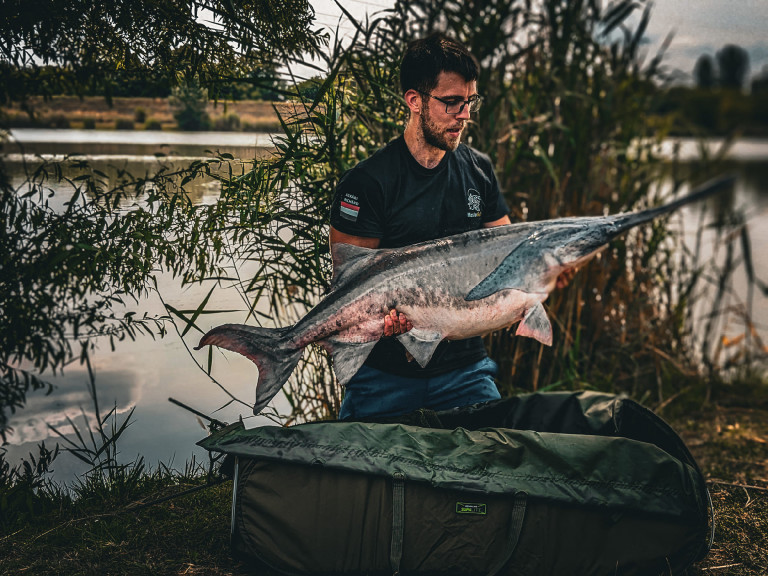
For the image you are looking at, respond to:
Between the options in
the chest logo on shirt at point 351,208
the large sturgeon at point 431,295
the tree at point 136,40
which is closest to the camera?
the large sturgeon at point 431,295

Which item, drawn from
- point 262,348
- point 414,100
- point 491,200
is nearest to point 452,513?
point 262,348

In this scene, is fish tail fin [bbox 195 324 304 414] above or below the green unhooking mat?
above

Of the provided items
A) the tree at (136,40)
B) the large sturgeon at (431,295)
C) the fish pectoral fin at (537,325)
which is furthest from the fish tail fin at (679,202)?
the tree at (136,40)

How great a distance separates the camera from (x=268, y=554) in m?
2.14

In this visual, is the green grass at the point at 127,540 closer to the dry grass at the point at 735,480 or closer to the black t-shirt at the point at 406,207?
the black t-shirt at the point at 406,207

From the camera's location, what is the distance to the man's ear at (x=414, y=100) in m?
2.59

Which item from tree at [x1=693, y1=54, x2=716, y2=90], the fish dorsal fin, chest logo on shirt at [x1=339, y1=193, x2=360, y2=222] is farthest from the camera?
chest logo on shirt at [x1=339, y1=193, x2=360, y2=222]

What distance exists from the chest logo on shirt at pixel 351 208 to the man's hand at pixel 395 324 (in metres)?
0.44

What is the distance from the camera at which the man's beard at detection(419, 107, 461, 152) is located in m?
2.54

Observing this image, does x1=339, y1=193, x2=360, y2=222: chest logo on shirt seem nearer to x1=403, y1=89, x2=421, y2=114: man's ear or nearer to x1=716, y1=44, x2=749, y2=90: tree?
x1=403, y1=89, x2=421, y2=114: man's ear

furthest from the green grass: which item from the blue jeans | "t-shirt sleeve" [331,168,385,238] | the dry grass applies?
the dry grass

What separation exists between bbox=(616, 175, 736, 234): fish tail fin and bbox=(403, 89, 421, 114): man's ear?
37.0 inches

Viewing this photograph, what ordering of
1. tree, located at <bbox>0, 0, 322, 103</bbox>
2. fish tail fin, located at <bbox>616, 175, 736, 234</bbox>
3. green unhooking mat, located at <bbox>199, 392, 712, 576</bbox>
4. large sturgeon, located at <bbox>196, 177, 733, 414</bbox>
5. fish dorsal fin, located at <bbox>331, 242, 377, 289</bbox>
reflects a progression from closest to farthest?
fish tail fin, located at <bbox>616, 175, 736, 234</bbox>
green unhooking mat, located at <bbox>199, 392, 712, 576</bbox>
large sturgeon, located at <bbox>196, 177, 733, 414</bbox>
fish dorsal fin, located at <bbox>331, 242, 377, 289</bbox>
tree, located at <bbox>0, 0, 322, 103</bbox>

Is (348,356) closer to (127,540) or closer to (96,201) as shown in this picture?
(127,540)
